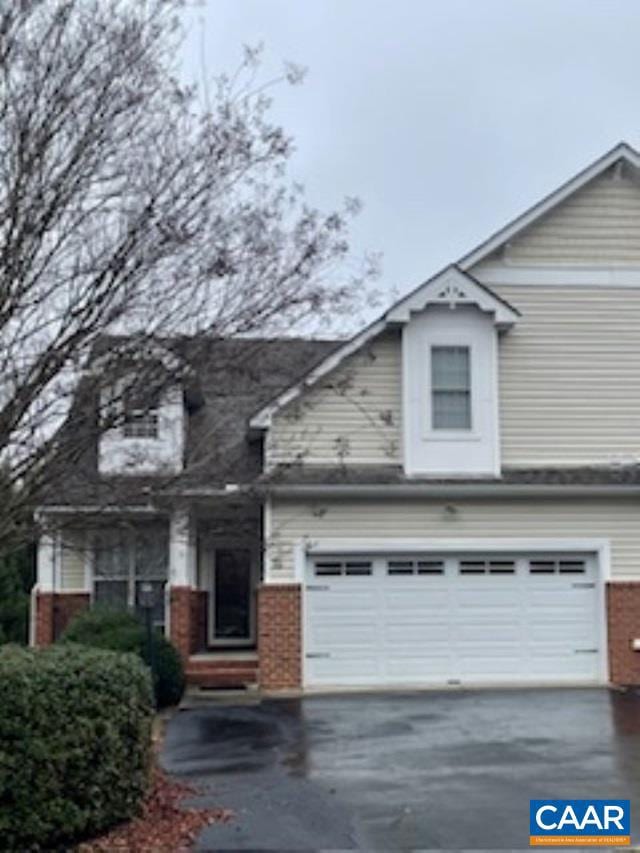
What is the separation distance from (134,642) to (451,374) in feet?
22.7

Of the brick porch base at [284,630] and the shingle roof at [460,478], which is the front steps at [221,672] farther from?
the shingle roof at [460,478]

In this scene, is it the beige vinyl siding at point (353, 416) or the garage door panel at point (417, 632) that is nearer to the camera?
the garage door panel at point (417, 632)

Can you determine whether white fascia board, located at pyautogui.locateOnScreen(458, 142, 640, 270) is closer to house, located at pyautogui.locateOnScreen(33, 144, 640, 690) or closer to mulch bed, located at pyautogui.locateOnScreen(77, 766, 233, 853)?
house, located at pyautogui.locateOnScreen(33, 144, 640, 690)

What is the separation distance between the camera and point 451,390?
733 inches

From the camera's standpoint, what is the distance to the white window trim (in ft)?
60.5

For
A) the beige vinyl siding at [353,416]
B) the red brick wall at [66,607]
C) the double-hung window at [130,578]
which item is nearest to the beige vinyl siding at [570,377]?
the beige vinyl siding at [353,416]

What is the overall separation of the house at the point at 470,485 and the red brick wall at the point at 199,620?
326 millimetres

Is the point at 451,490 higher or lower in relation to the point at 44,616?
higher

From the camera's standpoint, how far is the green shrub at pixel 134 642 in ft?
55.0

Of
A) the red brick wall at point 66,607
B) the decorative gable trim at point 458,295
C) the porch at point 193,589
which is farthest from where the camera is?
the red brick wall at point 66,607

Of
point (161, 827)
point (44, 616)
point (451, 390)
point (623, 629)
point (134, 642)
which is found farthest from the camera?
point (44, 616)

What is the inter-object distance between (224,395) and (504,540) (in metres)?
9.78

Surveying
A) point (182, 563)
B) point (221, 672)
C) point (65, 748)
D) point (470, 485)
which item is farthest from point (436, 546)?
point (65, 748)

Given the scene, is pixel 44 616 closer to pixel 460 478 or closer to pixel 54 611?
pixel 54 611
